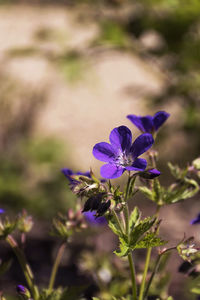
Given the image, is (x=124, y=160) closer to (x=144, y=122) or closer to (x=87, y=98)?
(x=144, y=122)

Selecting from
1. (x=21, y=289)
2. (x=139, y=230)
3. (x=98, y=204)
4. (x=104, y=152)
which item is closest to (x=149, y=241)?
(x=139, y=230)

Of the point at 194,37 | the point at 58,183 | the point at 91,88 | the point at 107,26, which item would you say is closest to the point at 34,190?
the point at 58,183

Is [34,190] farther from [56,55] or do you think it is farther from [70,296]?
[70,296]

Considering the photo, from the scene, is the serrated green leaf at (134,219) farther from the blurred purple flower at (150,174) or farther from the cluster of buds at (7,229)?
the cluster of buds at (7,229)

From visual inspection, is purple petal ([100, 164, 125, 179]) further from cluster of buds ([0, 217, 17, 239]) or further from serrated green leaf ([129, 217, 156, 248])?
cluster of buds ([0, 217, 17, 239])

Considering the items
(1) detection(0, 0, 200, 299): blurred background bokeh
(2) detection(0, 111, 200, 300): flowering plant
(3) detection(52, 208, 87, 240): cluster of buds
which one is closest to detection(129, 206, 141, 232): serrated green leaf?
(2) detection(0, 111, 200, 300): flowering plant

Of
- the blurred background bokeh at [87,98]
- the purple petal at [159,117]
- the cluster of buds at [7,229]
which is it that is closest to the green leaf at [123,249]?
the cluster of buds at [7,229]
